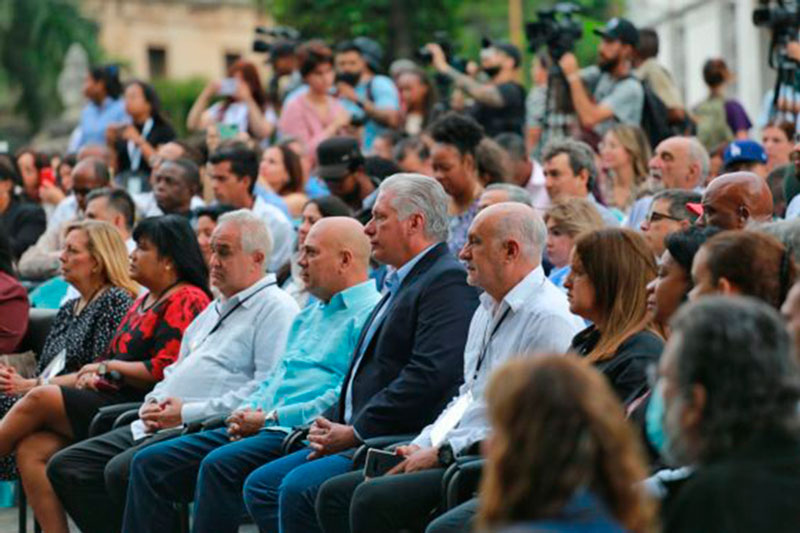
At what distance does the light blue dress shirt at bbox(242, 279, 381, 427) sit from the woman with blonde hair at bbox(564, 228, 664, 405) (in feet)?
6.44

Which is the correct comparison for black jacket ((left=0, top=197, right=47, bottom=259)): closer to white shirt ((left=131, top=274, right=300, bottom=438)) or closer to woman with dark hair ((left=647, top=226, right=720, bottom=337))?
white shirt ((left=131, top=274, right=300, bottom=438))

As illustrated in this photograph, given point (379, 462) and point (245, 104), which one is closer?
point (379, 462)

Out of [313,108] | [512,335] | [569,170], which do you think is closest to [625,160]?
[569,170]

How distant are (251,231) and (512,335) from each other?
7.61 ft

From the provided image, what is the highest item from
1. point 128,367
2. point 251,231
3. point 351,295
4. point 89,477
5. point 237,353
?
point 251,231

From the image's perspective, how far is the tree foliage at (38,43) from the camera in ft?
138

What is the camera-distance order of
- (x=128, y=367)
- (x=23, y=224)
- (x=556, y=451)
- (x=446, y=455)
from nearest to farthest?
(x=556, y=451) < (x=446, y=455) < (x=128, y=367) < (x=23, y=224)

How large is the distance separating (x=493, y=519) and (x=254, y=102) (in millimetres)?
12236

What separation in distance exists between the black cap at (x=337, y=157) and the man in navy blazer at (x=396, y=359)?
318 centimetres

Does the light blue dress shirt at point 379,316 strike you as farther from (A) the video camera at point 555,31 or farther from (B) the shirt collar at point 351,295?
(A) the video camera at point 555,31

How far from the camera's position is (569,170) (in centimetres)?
1043

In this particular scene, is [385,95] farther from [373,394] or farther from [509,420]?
[509,420]

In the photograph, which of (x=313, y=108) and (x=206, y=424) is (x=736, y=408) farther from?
(x=313, y=108)

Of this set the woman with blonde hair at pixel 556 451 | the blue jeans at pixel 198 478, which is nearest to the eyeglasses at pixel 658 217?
the blue jeans at pixel 198 478
